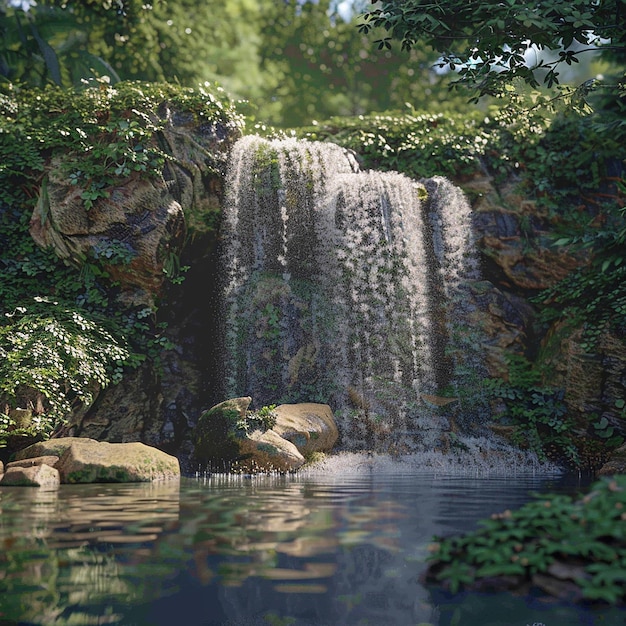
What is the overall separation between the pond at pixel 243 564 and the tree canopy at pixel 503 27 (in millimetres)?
5143

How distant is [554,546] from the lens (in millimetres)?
3977

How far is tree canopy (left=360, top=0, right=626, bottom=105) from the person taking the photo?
8133 millimetres

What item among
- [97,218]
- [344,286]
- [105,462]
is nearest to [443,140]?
[344,286]

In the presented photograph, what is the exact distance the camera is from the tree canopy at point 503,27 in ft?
26.7

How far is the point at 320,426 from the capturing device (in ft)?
38.8

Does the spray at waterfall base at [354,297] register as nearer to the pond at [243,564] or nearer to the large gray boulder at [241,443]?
the large gray boulder at [241,443]

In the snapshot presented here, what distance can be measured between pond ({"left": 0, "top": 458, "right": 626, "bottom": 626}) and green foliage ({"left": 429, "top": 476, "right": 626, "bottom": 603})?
0.43 ft

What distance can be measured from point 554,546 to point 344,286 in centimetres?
1028

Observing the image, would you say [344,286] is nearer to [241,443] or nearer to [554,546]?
A: [241,443]

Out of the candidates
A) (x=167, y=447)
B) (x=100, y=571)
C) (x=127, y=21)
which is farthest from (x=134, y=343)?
(x=127, y=21)

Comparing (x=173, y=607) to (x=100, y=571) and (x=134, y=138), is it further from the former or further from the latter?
(x=134, y=138)

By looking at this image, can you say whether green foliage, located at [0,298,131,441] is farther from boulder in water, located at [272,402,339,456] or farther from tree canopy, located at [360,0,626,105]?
tree canopy, located at [360,0,626,105]

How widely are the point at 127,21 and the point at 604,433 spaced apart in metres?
16.1

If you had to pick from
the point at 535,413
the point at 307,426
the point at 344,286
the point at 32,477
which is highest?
the point at 344,286
